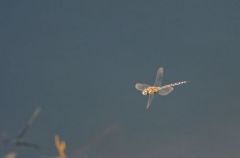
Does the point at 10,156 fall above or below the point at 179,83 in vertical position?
below

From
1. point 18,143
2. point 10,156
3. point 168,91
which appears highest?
point 168,91

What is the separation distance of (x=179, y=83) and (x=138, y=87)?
1.18 metres

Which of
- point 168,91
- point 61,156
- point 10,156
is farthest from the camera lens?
point 168,91

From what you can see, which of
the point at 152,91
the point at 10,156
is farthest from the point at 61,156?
the point at 152,91

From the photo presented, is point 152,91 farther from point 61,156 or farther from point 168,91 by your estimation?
point 61,156

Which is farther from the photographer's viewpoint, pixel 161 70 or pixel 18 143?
pixel 161 70

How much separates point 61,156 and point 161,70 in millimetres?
8543

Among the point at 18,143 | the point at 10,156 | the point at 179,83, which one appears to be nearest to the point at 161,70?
the point at 179,83

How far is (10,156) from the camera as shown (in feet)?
15.9

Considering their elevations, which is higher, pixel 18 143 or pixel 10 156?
pixel 18 143

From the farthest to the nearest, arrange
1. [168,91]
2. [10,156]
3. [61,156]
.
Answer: [168,91]
[61,156]
[10,156]

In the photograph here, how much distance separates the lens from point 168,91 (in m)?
13.4

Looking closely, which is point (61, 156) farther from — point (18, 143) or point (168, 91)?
point (168, 91)

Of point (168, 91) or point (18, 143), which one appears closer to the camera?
point (18, 143)
